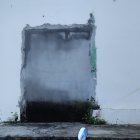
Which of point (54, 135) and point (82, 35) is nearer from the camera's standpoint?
point (54, 135)

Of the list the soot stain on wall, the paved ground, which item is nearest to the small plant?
the soot stain on wall

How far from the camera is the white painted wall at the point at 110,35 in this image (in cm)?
914

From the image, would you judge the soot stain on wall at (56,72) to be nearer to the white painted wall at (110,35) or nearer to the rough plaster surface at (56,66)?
the rough plaster surface at (56,66)

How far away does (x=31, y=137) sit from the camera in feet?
25.8

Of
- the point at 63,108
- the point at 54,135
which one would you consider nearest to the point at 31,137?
the point at 54,135

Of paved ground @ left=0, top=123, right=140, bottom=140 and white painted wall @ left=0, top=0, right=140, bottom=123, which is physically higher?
white painted wall @ left=0, top=0, right=140, bottom=123

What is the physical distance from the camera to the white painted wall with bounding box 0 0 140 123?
9.14 m

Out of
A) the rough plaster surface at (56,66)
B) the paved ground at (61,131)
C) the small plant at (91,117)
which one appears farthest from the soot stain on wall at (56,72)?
the paved ground at (61,131)

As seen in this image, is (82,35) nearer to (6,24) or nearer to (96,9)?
(96,9)

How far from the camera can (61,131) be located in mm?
8289

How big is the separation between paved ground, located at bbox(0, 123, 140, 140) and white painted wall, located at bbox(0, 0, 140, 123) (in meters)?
0.58

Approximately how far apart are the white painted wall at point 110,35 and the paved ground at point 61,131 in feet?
1.91

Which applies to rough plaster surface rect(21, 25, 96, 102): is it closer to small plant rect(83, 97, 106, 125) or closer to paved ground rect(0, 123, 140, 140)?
small plant rect(83, 97, 106, 125)

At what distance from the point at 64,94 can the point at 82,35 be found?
1.40 metres
